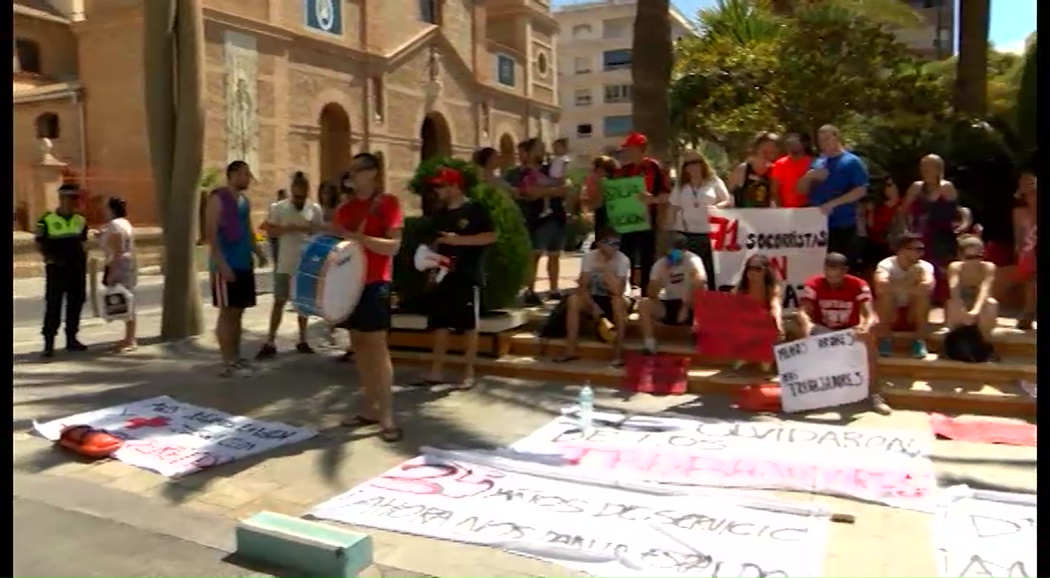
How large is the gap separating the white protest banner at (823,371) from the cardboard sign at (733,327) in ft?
1.22

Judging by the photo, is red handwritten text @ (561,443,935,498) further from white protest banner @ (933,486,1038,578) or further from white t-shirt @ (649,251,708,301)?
white t-shirt @ (649,251,708,301)

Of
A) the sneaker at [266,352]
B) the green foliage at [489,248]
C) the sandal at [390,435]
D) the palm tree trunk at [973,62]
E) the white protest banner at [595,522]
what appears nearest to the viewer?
the white protest banner at [595,522]

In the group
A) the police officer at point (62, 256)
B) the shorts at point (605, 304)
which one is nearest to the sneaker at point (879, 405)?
the shorts at point (605, 304)

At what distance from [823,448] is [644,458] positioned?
3.57ft

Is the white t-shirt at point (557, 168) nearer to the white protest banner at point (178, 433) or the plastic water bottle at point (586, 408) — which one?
the plastic water bottle at point (586, 408)

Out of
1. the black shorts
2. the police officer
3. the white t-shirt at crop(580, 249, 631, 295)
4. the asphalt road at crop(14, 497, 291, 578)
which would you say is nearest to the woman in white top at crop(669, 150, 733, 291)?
the white t-shirt at crop(580, 249, 631, 295)

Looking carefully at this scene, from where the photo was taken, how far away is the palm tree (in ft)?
35.4

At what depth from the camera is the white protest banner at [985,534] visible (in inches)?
160

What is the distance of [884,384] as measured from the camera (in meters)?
7.12

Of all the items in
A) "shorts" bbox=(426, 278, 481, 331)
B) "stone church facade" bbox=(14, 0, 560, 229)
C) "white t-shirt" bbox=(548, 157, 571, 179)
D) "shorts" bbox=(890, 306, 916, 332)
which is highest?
"stone church facade" bbox=(14, 0, 560, 229)

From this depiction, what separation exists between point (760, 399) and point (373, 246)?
115 inches

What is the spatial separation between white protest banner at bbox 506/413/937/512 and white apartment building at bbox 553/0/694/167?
71.5m

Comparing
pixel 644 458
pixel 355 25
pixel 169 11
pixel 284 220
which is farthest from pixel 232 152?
pixel 644 458

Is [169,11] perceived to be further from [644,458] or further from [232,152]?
[232,152]
